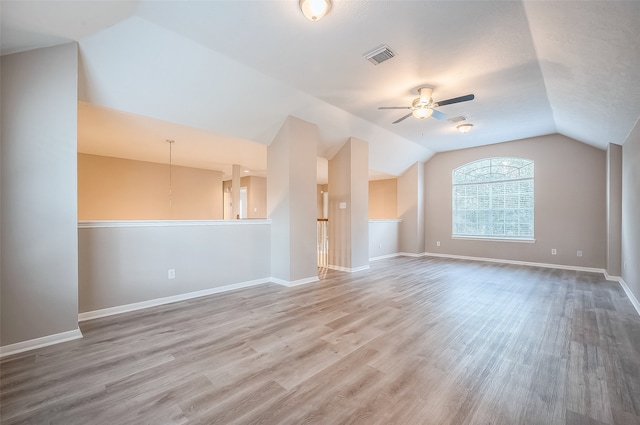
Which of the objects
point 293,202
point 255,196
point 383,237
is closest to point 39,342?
point 293,202

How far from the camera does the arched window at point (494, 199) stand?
21.6ft

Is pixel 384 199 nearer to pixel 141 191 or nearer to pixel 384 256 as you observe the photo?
pixel 384 256

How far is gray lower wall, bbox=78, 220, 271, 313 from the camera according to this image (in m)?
3.18

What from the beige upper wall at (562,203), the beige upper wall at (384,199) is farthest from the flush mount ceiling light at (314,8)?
the beige upper wall at (384,199)

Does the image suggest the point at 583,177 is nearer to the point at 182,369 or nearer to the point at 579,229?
the point at 579,229

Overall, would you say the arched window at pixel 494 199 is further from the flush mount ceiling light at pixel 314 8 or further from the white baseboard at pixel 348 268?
the flush mount ceiling light at pixel 314 8

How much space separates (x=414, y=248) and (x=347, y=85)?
5.51 metres

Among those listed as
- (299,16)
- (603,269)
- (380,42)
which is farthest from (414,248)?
(299,16)

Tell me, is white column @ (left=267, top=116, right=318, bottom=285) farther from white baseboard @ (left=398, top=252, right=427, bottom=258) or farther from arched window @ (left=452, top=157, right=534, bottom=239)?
arched window @ (left=452, top=157, right=534, bottom=239)

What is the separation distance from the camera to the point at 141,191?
6988mm

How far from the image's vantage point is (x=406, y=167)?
7.91 meters

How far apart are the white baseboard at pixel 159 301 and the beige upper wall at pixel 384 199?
5.88 meters

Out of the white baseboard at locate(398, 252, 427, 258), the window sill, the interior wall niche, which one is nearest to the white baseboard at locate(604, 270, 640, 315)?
the window sill

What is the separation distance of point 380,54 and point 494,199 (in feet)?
18.5
